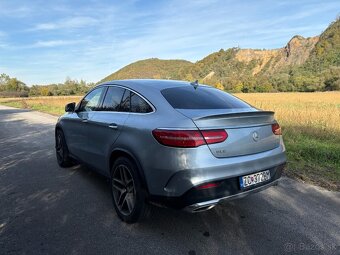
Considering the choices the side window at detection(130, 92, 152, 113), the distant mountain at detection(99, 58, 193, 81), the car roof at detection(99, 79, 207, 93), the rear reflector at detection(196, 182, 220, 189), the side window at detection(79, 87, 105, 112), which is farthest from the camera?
the distant mountain at detection(99, 58, 193, 81)

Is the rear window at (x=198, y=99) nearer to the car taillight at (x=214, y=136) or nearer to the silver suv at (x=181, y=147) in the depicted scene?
the silver suv at (x=181, y=147)

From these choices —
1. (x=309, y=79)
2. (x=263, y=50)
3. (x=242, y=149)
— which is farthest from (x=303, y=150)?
(x=263, y=50)

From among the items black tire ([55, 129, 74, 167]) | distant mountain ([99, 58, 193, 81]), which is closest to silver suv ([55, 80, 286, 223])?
black tire ([55, 129, 74, 167])

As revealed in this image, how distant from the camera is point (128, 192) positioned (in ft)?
11.8

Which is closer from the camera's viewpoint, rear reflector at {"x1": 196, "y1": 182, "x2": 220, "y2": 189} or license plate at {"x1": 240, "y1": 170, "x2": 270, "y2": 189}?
rear reflector at {"x1": 196, "y1": 182, "x2": 220, "y2": 189}

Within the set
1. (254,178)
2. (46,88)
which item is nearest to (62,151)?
(254,178)

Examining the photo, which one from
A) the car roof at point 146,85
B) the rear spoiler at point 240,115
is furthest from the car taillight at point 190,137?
the car roof at point 146,85

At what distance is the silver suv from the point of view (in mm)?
2918

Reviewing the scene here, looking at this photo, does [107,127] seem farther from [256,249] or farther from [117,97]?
[256,249]

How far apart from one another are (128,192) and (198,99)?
137 cm

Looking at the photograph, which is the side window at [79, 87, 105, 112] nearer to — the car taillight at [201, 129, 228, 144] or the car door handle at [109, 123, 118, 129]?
the car door handle at [109, 123, 118, 129]

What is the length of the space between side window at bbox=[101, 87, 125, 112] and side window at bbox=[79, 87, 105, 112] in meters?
0.28

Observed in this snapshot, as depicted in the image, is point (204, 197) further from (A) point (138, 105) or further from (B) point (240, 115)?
(A) point (138, 105)

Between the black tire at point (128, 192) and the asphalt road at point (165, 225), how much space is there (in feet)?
0.47
